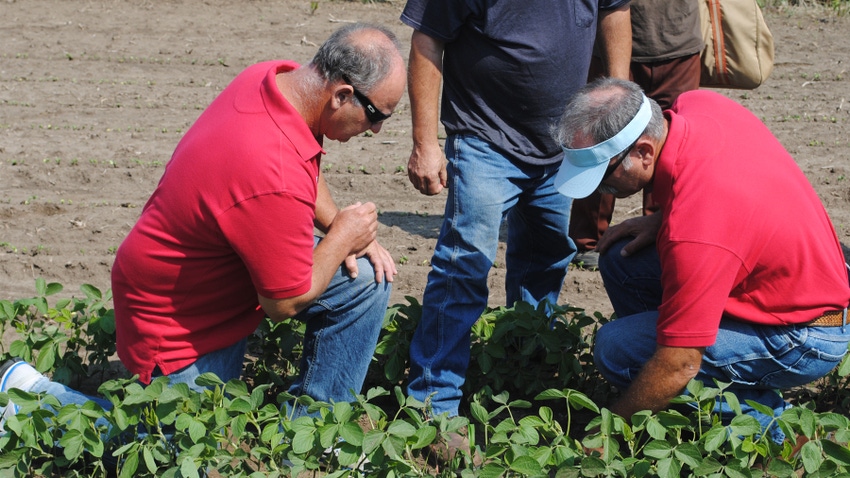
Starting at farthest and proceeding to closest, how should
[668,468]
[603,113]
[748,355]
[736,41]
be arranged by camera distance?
[736,41]
[748,355]
[603,113]
[668,468]

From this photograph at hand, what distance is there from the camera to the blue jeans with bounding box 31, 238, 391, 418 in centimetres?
314

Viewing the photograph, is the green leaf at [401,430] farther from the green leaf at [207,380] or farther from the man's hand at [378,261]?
the man's hand at [378,261]

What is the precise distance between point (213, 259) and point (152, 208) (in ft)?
0.79

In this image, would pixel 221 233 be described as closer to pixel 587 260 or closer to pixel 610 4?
pixel 610 4

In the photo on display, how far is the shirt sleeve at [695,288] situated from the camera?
2.67m

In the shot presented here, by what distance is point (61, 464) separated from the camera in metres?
2.92

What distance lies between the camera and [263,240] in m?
2.69

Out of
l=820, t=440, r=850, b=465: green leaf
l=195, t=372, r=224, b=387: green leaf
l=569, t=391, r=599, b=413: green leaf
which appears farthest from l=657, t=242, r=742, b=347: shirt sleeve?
l=195, t=372, r=224, b=387: green leaf

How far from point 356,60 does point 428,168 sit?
626 millimetres

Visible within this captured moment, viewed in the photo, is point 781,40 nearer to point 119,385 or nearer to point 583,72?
point 583,72

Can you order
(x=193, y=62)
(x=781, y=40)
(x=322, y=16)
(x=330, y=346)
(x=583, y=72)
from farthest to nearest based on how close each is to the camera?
(x=322, y=16)
(x=781, y=40)
(x=193, y=62)
(x=583, y=72)
(x=330, y=346)

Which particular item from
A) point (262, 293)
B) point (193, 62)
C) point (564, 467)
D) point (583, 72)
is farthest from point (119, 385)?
point (193, 62)

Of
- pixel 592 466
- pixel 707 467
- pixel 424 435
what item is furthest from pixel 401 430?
pixel 707 467

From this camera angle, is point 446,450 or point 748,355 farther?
point 446,450
